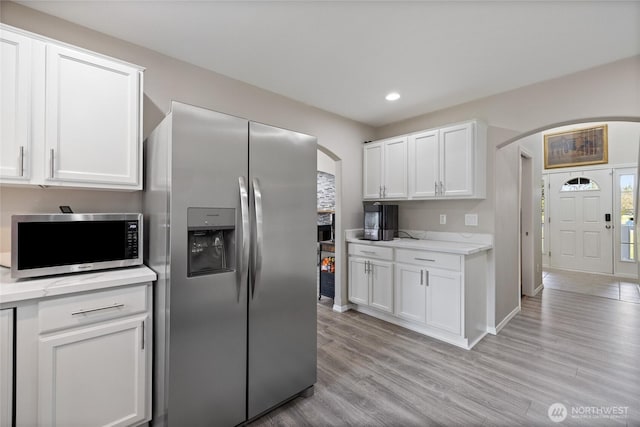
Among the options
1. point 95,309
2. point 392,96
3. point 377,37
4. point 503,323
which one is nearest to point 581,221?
point 503,323

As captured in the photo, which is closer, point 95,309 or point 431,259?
point 95,309

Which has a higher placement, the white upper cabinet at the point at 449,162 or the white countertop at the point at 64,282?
the white upper cabinet at the point at 449,162

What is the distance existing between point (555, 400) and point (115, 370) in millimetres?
2762

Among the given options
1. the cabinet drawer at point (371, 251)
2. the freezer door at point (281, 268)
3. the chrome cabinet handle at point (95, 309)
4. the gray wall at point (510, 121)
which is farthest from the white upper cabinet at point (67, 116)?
the gray wall at point (510, 121)

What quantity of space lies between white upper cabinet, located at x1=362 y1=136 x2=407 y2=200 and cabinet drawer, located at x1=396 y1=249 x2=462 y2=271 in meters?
0.77

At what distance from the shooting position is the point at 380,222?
3525 mm

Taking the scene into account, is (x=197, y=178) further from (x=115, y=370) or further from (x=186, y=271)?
(x=115, y=370)

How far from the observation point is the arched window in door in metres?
5.64

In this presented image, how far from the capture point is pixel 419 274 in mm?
3010

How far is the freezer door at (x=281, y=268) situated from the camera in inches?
67.4

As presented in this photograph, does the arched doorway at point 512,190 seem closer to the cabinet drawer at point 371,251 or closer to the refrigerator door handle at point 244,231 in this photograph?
the cabinet drawer at point 371,251

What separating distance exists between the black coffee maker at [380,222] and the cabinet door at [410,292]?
1.56ft

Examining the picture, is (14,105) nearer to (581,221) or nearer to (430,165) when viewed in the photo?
(430,165)

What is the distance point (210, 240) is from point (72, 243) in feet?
2.49
